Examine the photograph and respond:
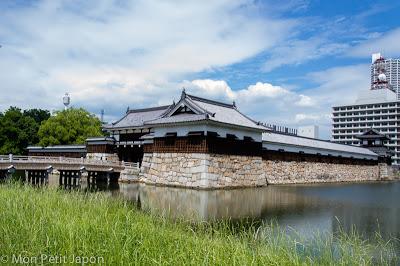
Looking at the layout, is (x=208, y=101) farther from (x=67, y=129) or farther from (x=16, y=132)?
(x=16, y=132)

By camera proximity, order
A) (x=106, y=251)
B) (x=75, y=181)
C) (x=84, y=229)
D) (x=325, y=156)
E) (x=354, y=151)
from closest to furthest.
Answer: (x=106, y=251) → (x=84, y=229) → (x=75, y=181) → (x=325, y=156) → (x=354, y=151)

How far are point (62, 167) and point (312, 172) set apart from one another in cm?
2459

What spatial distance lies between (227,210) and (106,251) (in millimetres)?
9664

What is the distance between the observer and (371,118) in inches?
3211

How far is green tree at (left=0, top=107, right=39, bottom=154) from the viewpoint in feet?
143

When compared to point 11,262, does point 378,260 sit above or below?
below

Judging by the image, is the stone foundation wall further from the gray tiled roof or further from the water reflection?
the water reflection

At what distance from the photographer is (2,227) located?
685 cm

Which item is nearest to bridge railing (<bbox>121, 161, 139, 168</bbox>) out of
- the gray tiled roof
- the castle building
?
the castle building

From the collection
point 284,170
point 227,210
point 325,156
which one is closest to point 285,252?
point 227,210

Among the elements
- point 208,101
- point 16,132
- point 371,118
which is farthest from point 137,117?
point 371,118

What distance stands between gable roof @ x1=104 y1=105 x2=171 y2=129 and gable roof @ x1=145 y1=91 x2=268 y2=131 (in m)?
5.23

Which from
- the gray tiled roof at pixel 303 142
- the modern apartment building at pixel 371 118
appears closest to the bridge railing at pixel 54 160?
the gray tiled roof at pixel 303 142

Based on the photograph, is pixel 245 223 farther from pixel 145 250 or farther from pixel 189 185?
pixel 189 185
